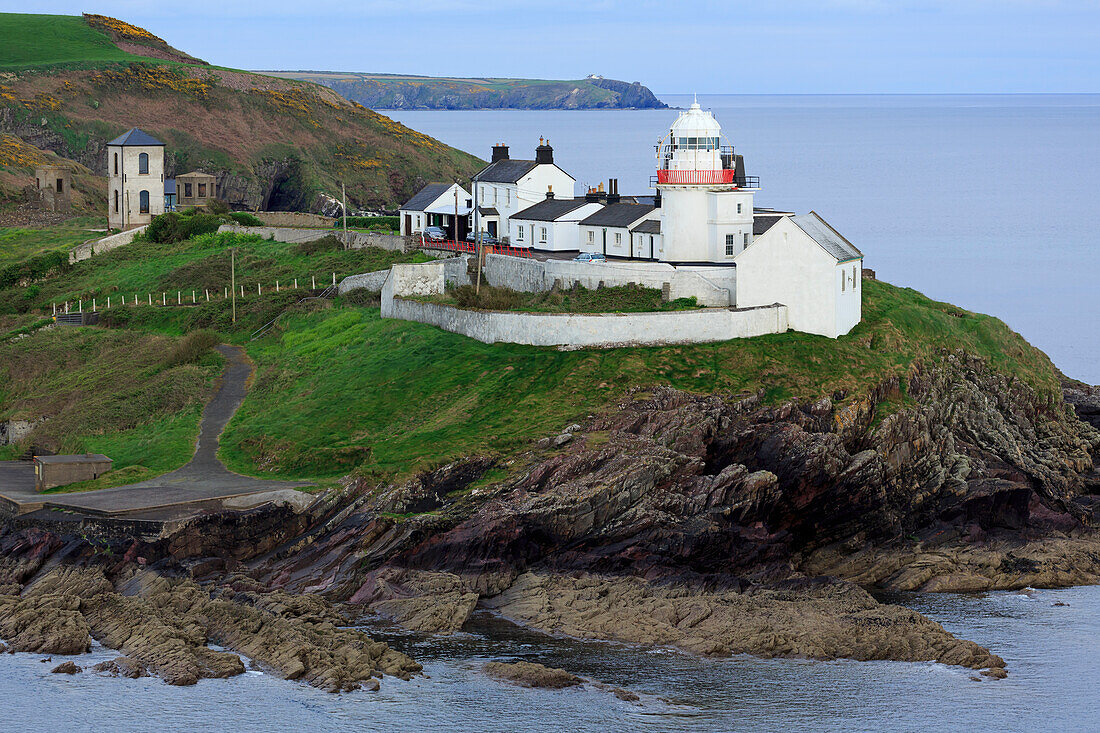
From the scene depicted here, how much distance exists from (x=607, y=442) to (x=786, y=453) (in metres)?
5.66

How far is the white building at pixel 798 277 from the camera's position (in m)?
51.6

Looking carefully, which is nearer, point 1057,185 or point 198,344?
point 198,344

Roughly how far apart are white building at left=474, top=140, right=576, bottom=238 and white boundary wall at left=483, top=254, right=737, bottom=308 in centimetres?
870

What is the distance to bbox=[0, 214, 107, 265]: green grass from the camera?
86.9 m

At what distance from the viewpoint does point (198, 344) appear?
60031mm

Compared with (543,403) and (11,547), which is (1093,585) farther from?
(11,547)

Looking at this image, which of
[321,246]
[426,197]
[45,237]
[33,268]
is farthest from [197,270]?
[45,237]

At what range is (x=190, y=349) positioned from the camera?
59594 millimetres

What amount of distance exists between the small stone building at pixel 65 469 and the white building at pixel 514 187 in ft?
88.4

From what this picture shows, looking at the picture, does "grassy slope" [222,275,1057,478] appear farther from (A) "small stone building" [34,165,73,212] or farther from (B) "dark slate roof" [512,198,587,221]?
(A) "small stone building" [34,165,73,212]

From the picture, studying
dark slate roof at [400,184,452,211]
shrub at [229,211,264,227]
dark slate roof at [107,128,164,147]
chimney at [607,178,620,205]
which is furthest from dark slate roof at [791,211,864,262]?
dark slate roof at [107,128,164,147]

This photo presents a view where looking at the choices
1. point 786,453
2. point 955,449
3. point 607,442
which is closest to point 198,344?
point 607,442

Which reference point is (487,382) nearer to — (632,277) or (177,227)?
(632,277)

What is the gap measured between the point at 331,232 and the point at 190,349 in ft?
61.3
